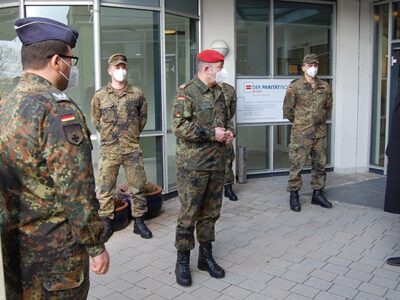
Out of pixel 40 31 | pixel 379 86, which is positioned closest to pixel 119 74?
pixel 40 31

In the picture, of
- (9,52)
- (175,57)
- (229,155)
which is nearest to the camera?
(9,52)

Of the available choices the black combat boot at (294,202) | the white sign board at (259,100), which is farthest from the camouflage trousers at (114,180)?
the white sign board at (259,100)

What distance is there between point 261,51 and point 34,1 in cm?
378

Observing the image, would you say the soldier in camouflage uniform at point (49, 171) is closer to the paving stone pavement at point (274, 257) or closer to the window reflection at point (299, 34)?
the paving stone pavement at point (274, 257)

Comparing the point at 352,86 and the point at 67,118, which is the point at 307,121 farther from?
the point at 67,118

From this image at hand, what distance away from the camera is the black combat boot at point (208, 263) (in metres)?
3.91

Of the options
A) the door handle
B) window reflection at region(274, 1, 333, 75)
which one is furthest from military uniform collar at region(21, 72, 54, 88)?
the door handle

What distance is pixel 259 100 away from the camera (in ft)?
25.0

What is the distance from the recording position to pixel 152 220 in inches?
217

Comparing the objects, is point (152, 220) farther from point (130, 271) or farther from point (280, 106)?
point (280, 106)

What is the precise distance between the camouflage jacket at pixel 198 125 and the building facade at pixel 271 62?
2.48 metres

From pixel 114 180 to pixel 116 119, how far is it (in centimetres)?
68

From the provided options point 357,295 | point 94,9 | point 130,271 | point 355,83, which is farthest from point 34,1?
point 355,83

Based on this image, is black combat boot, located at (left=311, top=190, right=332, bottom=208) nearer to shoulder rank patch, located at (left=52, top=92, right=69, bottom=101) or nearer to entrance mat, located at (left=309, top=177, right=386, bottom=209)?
entrance mat, located at (left=309, top=177, right=386, bottom=209)
